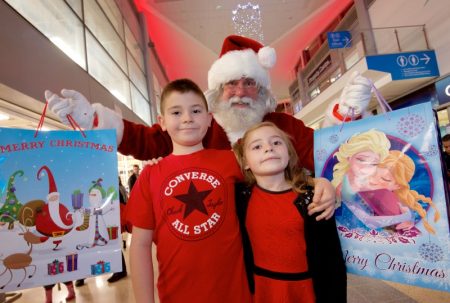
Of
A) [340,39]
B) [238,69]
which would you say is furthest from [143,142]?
[340,39]

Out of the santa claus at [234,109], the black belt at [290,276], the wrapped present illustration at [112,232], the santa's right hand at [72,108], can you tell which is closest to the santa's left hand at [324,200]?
the santa claus at [234,109]

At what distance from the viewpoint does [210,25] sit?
846cm

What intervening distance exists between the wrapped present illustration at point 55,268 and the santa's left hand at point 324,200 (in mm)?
888

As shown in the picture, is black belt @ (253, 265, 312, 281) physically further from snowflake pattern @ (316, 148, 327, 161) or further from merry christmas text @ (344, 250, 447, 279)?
snowflake pattern @ (316, 148, 327, 161)

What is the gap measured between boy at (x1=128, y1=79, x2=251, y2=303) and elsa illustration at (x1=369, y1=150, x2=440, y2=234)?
0.53 meters

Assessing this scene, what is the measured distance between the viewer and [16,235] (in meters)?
0.93

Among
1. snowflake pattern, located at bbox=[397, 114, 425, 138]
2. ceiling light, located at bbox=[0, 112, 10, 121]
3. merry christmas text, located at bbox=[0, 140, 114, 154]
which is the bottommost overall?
snowflake pattern, located at bbox=[397, 114, 425, 138]

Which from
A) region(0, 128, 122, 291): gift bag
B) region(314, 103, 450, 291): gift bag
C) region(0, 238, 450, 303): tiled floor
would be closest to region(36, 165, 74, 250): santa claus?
region(0, 128, 122, 291): gift bag

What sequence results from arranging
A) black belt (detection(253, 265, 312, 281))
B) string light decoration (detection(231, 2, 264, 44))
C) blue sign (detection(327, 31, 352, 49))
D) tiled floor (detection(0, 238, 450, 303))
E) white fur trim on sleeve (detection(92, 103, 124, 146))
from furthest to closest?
1. string light decoration (detection(231, 2, 264, 44))
2. blue sign (detection(327, 31, 352, 49))
3. tiled floor (detection(0, 238, 450, 303))
4. white fur trim on sleeve (detection(92, 103, 124, 146))
5. black belt (detection(253, 265, 312, 281))

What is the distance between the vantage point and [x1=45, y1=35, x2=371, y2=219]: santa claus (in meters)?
1.16

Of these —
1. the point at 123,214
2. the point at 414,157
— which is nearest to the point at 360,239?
the point at 414,157

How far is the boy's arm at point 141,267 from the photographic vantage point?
99 cm

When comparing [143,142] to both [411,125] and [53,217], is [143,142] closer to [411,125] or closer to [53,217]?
[53,217]

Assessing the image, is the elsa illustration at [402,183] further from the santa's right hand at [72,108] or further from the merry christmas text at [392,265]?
the santa's right hand at [72,108]
